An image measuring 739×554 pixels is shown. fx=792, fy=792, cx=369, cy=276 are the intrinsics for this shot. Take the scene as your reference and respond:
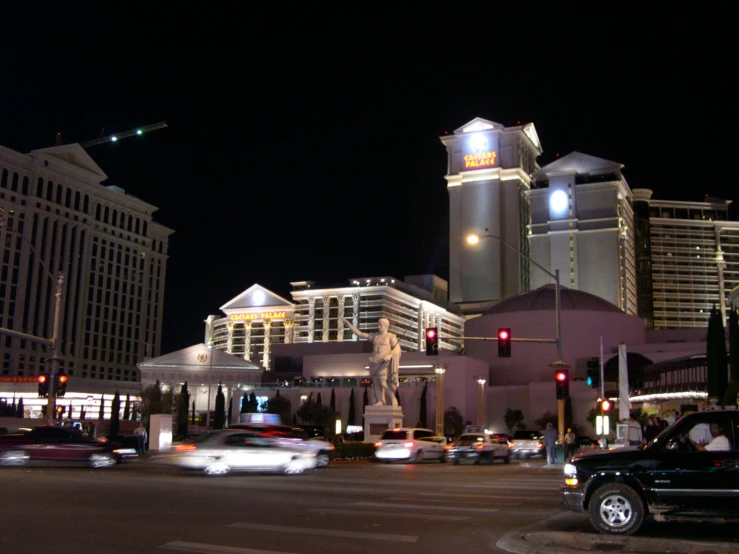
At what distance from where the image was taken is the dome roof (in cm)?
8994

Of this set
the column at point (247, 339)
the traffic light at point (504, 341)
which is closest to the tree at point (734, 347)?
the traffic light at point (504, 341)

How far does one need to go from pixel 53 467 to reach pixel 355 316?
391 feet

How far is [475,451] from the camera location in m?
35.9

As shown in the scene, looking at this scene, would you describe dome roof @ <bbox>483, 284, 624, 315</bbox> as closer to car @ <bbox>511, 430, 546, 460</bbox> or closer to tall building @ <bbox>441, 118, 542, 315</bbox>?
car @ <bbox>511, 430, 546, 460</bbox>

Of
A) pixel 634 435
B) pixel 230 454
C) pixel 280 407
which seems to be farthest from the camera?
pixel 280 407

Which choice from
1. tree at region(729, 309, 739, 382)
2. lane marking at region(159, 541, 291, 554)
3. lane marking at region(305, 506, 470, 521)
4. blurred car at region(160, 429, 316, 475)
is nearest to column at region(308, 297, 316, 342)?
tree at region(729, 309, 739, 382)

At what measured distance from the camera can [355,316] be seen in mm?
145500

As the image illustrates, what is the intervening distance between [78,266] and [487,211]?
7515 centimetres

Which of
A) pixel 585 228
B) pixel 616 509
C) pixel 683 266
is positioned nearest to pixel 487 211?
pixel 585 228

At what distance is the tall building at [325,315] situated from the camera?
146m

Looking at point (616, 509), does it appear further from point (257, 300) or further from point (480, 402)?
point (257, 300)

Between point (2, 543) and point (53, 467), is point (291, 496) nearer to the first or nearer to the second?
point (2, 543)

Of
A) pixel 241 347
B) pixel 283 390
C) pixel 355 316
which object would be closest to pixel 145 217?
pixel 241 347

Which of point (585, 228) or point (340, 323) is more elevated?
point (585, 228)
